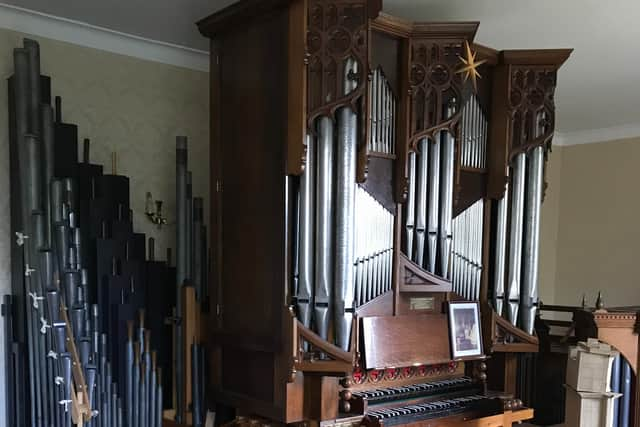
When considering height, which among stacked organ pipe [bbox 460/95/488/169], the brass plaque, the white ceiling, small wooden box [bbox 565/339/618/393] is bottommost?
small wooden box [bbox 565/339/618/393]

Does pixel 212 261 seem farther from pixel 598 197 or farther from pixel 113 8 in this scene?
pixel 598 197

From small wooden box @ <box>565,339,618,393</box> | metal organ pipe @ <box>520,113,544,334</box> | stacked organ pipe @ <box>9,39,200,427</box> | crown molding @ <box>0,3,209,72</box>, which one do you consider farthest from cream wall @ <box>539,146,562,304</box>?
stacked organ pipe @ <box>9,39,200,427</box>

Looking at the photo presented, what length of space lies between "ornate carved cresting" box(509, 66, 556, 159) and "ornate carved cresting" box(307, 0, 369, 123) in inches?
45.5

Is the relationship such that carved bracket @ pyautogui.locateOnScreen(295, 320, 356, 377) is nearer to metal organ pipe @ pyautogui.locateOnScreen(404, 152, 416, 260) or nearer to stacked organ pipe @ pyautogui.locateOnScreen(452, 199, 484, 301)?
metal organ pipe @ pyautogui.locateOnScreen(404, 152, 416, 260)

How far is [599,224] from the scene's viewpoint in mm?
5703

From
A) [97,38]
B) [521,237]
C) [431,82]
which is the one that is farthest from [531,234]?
[97,38]

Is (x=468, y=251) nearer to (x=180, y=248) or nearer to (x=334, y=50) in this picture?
(x=334, y=50)

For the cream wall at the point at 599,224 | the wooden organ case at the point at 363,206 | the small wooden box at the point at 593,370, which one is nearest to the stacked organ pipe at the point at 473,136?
the wooden organ case at the point at 363,206

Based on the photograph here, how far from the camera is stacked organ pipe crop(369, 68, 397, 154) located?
271 centimetres

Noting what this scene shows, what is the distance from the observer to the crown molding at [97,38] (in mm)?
2916

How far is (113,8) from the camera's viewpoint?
287 centimetres

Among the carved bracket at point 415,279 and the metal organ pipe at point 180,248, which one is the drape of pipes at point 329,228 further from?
the metal organ pipe at point 180,248

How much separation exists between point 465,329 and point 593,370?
65 cm

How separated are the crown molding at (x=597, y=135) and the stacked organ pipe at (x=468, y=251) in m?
3.15
